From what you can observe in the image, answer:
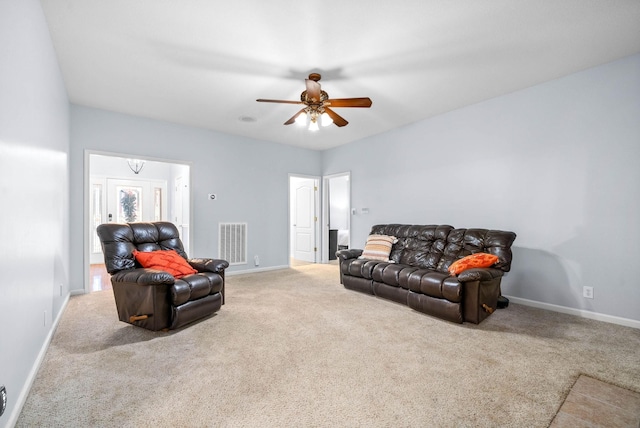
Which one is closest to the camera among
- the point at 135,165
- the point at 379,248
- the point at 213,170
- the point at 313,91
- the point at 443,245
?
the point at 313,91

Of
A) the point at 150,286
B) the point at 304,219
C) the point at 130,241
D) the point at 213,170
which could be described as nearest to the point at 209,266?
the point at 150,286

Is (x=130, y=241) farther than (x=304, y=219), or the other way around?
(x=304, y=219)

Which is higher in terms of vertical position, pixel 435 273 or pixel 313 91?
pixel 313 91

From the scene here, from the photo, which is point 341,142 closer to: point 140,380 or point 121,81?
point 121,81

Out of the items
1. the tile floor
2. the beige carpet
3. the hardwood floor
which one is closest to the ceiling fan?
the beige carpet

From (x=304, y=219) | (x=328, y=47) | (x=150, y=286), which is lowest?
(x=150, y=286)

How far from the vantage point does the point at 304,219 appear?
718 centimetres

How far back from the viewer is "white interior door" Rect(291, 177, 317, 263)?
22.7 feet

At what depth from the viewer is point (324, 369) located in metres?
2.10

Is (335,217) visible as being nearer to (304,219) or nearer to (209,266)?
(304,219)

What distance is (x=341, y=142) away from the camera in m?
6.15

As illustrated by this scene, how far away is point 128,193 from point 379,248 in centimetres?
631

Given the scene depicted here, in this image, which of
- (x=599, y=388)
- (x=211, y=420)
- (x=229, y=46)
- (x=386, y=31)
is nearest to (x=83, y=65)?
(x=229, y=46)

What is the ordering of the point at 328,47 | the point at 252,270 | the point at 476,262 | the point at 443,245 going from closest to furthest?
the point at 328,47 → the point at 476,262 → the point at 443,245 → the point at 252,270
